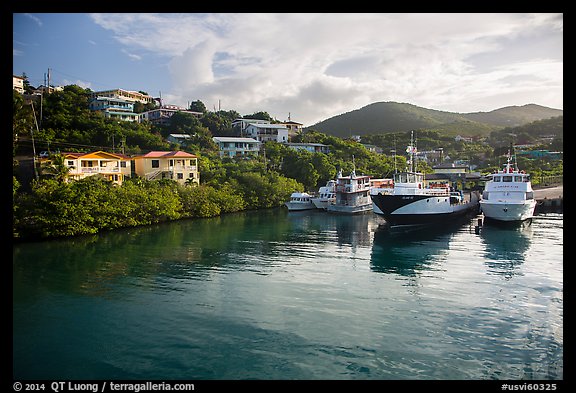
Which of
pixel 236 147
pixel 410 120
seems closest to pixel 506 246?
pixel 236 147

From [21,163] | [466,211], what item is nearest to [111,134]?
[21,163]

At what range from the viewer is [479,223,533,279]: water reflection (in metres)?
15.3

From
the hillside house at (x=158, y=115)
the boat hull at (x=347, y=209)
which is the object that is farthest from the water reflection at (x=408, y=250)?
the hillside house at (x=158, y=115)

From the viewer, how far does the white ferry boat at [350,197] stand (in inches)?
1406

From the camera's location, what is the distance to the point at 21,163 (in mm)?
26438

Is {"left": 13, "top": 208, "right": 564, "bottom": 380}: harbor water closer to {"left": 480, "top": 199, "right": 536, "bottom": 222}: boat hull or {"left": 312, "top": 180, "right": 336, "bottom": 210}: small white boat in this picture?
{"left": 480, "top": 199, "right": 536, "bottom": 222}: boat hull

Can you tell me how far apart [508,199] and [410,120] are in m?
91.6

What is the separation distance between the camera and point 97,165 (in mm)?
29734

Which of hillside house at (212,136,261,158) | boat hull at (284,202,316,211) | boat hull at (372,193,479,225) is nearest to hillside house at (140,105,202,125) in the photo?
hillside house at (212,136,261,158)

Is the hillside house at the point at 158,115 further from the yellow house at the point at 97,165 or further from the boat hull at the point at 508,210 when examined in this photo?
the boat hull at the point at 508,210

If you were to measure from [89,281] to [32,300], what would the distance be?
2204mm

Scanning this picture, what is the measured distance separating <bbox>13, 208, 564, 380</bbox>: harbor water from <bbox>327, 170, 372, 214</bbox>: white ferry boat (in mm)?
15280

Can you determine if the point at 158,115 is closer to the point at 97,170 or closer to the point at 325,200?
the point at 97,170
